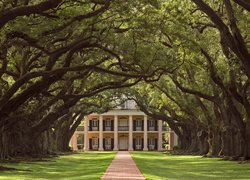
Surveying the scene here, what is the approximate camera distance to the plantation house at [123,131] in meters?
122

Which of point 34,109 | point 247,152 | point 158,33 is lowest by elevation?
point 247,152

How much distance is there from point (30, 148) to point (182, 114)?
854 inches

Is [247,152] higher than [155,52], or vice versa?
[155,52]

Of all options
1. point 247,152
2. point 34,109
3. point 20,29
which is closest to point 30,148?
point 34,109

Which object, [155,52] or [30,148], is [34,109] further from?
[155,52]

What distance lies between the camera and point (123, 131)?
12375 centimetres

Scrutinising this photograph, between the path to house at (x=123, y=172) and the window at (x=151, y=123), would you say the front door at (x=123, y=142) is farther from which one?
the path to house at (x=123, y=172)

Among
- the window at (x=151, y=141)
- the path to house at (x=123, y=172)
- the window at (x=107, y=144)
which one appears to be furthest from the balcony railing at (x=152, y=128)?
the path to house at (x=123, y=172)

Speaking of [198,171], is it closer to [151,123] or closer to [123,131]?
[151,123]

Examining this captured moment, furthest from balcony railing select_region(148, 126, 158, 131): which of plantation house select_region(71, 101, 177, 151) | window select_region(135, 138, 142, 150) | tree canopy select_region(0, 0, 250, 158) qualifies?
tree canopy select_region(0, 0, 250, 158)

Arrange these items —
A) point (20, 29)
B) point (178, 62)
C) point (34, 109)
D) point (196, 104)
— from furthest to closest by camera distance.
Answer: point (196, 104) → point (34, 109) → point (178, 62) → point (20, 29)

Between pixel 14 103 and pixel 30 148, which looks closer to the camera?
pixel 14 103

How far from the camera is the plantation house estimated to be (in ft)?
400

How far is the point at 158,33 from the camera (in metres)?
32.3
